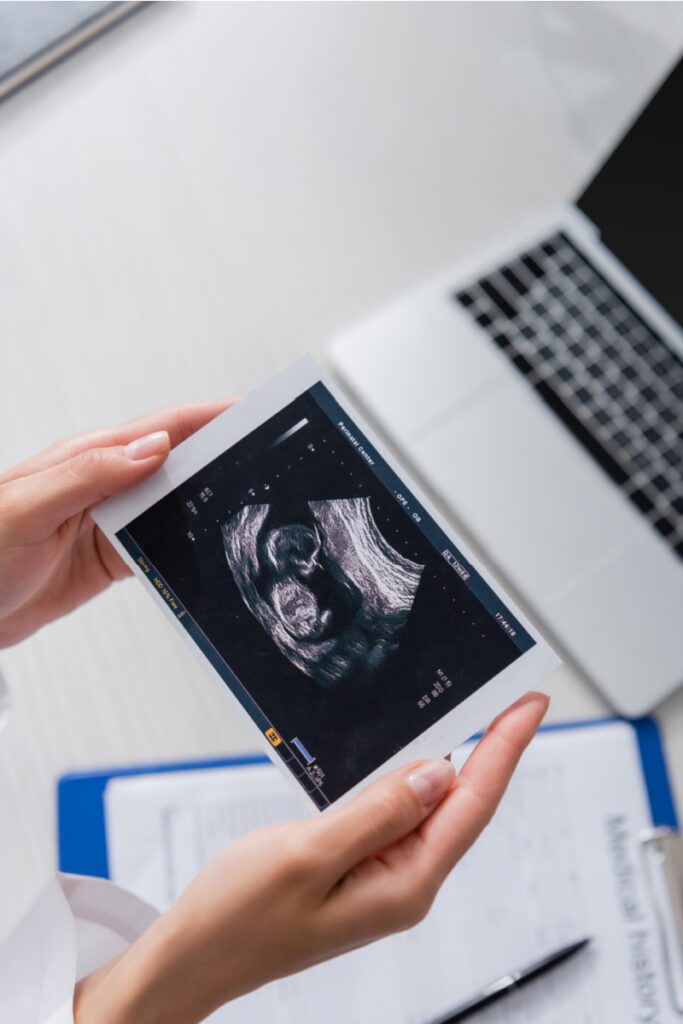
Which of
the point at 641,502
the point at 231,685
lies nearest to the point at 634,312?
the point at 641,502

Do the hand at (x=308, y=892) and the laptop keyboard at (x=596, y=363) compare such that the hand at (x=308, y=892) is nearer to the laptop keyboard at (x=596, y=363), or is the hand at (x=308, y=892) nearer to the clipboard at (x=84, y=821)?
the clipboard at (x=84, y=821)

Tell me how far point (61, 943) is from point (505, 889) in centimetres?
32

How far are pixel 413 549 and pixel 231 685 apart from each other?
0.43 ft

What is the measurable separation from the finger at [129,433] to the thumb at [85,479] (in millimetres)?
23

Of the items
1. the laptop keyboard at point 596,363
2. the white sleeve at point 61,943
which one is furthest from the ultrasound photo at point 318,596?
the laptop keyboard at point 596,363

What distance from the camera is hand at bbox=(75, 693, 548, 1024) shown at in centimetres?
45

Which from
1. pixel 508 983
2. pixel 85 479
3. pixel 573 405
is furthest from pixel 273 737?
pixel 573 405

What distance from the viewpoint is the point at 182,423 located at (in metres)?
0.60

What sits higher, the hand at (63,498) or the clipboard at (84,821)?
the hand at (63,498)

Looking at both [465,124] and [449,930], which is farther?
[465,124]

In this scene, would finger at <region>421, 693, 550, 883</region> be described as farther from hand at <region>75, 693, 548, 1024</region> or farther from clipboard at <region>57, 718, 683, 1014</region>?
clipboard at <region>57, 718, 683, 1014</region>

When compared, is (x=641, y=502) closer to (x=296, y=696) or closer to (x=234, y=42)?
(x=296, y=696)

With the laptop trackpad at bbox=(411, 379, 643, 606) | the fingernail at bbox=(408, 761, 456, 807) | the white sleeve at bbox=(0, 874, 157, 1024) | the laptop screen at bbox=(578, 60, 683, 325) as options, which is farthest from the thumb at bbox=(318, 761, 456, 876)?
the laptop screen at bbox=(578, 60, 683, 325)

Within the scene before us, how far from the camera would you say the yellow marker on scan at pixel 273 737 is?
1.73ft
